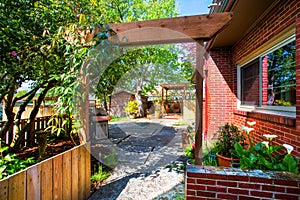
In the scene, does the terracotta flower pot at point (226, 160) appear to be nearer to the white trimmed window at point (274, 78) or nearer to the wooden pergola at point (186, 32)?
the wooden pergola at point (186, 32)

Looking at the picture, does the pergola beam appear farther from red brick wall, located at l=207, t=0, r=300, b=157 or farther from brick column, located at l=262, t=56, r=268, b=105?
brick column, located at l=262, t=56, r=268, b=105

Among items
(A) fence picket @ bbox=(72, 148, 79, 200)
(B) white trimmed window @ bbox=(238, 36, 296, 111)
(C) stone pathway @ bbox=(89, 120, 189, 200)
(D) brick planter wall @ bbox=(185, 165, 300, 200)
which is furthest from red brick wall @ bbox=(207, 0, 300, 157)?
(A) fence picket @ bbox=(72, 148, 79, 200)

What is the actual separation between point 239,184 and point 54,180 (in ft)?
5.73

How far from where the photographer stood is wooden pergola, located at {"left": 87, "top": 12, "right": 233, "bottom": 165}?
6.11ft

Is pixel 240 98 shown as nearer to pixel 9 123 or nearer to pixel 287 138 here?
pixel 287 138

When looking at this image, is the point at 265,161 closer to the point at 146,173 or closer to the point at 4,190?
the point at 146,173

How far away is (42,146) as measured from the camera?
2393 millimetres

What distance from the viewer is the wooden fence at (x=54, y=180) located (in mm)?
1302

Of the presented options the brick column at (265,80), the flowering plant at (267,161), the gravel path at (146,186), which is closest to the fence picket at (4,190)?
the gravel path at (146,186)

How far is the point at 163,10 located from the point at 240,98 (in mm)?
9467

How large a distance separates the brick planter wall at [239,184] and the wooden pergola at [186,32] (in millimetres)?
531

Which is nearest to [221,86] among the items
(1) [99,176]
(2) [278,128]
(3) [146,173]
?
(2) [278,128]

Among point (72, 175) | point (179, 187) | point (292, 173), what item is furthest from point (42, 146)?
point (292, 173)

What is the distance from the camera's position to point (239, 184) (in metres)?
1.38
